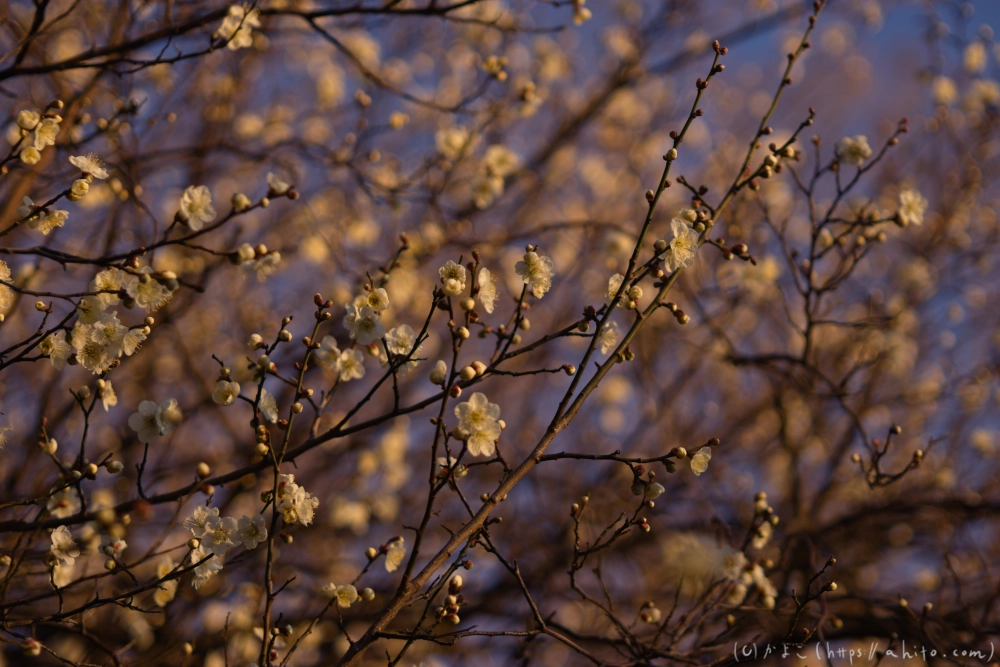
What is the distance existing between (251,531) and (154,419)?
49 centimetres

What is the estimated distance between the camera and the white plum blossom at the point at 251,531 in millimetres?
2377

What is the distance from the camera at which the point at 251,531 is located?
2.41 metres

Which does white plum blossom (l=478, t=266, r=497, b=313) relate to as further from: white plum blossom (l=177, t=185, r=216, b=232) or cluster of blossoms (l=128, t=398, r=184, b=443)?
cluster of blossoms (l=128, t=398, r=184, b=443)

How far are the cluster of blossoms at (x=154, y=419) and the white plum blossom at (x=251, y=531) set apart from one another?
0.40 meters

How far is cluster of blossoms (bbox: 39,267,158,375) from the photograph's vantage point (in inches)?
90.8

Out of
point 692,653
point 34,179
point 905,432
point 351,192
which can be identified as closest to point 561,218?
point 351,192

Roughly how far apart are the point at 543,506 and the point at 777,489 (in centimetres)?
335

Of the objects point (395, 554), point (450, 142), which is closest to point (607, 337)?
point (395, 554)

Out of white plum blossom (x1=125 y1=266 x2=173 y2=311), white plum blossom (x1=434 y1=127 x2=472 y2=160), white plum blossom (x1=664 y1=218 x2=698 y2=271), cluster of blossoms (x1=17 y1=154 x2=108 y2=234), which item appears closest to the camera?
white plum blossom (x1=125 y1=266 x2=173 y2=311)

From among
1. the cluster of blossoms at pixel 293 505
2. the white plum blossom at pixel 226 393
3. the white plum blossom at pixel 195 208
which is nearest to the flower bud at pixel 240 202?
the white plum blossom at pixel 195 208

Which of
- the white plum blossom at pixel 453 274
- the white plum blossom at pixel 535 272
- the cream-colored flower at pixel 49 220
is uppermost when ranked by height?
the cream-colored flower at pixel 49 220

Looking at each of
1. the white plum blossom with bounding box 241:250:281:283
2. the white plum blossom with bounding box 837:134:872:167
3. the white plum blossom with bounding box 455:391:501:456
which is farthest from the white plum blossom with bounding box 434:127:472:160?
the white plum blossom with bounding box 455:391:501:456

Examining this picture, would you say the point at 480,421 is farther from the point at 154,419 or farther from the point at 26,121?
the point at 26,121

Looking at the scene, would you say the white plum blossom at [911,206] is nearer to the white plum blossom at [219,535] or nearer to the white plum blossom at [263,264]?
the white plum blossom at [263,264]
